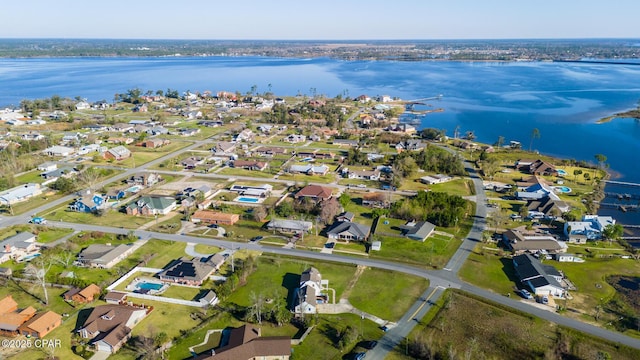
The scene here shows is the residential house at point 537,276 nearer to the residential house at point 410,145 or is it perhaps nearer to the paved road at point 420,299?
the paved road at point 420,299

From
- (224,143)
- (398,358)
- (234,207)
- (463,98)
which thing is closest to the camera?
(398,358)

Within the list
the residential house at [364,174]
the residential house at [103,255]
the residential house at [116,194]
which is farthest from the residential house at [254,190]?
the residential house at [103,255]

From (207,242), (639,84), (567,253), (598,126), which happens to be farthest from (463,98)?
(207,242)

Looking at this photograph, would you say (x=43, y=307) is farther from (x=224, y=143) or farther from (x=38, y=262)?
(x=224, y=143)

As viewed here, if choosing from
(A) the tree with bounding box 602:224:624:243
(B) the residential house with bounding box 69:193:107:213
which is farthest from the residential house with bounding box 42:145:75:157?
(A) the tree with bounding box 602:224:624:243

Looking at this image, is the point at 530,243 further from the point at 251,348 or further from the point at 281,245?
the point at 251,348

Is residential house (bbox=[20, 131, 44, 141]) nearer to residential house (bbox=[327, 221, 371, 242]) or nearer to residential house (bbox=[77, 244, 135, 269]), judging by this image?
residential house (bbox=[77, 244, 135, 269])

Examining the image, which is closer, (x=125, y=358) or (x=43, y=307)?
(x=125, y=358)
